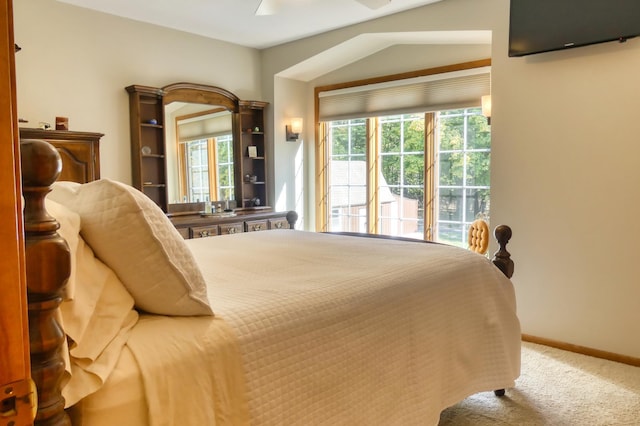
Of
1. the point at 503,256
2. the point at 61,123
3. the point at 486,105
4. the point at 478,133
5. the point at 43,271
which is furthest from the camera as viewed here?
the point at 478,133

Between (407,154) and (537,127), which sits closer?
(537,127)

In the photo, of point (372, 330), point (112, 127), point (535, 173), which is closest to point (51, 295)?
point (372, 330)

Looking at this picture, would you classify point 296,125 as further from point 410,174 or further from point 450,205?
point 450,205

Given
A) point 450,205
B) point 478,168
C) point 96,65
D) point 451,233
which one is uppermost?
point 96,65

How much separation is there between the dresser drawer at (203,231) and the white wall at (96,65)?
81 centimetres

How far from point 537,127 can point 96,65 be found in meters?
3.59

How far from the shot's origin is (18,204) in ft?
1.96

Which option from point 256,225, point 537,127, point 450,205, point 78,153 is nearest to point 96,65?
point 78,153

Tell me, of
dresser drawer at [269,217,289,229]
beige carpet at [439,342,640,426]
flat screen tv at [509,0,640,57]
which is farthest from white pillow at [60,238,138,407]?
dresser drawer at [269,217,289,229]

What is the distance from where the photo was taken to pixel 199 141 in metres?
4.59

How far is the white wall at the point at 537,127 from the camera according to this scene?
2.96 m

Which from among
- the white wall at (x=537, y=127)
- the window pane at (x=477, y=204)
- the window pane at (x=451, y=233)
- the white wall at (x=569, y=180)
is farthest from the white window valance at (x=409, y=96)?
the window pane at (x=451, y=233)

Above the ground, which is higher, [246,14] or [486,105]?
[246,14]

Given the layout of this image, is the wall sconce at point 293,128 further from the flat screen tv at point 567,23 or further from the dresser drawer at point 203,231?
the flat screen tv at point 567,23
